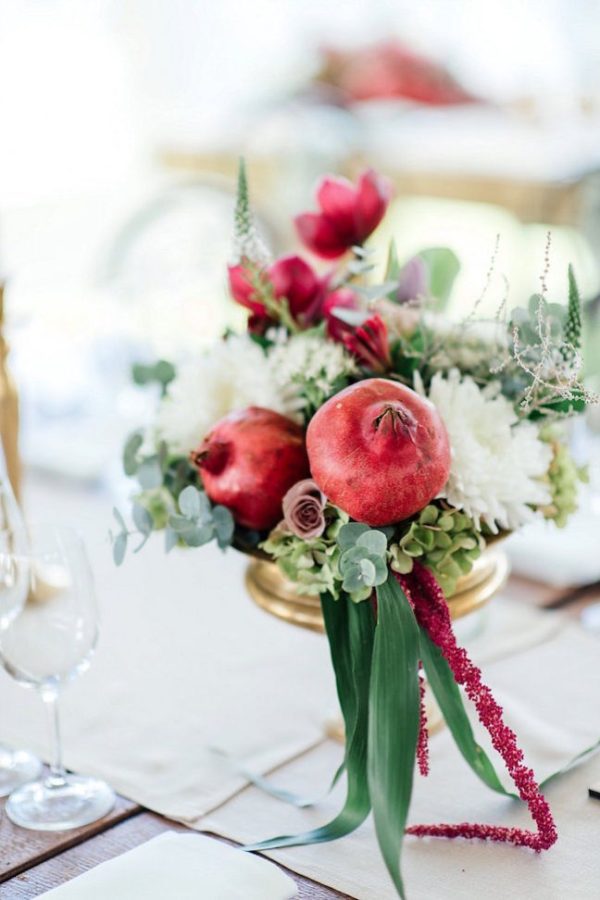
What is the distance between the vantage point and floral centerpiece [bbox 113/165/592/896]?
2.39ft

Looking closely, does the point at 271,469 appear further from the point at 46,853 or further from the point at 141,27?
the point at 141,27

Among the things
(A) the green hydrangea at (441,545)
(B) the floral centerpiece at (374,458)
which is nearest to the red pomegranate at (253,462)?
(B) the floral centerpiece at (374,458)

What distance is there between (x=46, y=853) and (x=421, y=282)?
50 centimetres

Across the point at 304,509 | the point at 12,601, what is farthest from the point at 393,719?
the point at 12,601

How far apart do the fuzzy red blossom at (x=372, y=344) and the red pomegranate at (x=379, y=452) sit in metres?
0.10

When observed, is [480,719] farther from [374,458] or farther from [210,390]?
[210,390]

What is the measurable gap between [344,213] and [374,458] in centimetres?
29

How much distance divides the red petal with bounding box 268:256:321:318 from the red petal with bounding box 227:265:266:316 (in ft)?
0.06

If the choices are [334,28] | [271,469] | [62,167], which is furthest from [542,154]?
[271,469]

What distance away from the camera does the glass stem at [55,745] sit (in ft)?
2.68

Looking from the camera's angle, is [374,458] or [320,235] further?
[320,235]

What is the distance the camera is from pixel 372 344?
0.87 metres

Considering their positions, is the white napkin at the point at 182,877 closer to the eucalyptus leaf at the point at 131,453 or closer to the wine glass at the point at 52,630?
the wine glass at the point at 52,630

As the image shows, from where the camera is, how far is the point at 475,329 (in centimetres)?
92
